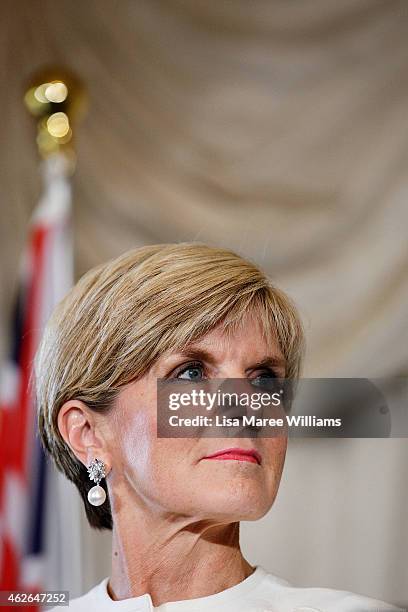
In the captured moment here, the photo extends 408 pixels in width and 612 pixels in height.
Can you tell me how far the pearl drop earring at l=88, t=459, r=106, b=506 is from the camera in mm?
1439

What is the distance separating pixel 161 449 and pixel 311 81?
962mm

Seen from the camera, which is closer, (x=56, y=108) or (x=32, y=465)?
(x=32, y=465)

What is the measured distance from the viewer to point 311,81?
1.94 m

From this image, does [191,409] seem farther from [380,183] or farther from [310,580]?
[380,183]

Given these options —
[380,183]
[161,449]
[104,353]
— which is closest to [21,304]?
[104,353]

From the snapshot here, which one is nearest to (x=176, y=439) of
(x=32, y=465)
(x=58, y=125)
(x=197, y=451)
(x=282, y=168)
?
(x=197, y=451)

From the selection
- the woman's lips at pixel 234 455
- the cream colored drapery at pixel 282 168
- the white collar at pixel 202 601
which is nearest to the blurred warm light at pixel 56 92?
the cream colored drapery at pixel 282 168

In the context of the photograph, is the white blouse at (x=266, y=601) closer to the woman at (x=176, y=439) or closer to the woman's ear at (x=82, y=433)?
the woman at (x=176, y=439)

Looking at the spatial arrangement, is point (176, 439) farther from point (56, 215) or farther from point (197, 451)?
point (56, 215)

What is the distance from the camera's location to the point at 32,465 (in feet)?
5.69

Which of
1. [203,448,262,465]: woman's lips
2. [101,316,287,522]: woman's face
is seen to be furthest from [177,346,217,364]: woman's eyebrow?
[203,448,262,465]: woman's lips

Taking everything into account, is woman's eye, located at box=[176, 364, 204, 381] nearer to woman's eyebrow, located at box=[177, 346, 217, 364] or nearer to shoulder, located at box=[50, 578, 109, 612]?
woman's eyebrow, located at box=[177, 346, 217, 364]

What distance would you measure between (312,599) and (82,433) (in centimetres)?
46

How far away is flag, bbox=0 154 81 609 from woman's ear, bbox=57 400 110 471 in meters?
0.16
